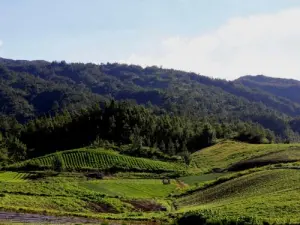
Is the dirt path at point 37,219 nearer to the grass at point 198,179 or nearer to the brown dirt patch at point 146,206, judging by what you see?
the brown dirt patch at point 146,206

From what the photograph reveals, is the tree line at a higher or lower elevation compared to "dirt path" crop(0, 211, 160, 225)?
higher

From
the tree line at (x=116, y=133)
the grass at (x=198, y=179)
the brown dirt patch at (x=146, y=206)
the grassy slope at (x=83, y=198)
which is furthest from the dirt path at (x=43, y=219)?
the tree line at (x=116, y=133)

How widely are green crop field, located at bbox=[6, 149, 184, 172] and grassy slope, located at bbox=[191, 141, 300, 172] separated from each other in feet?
27.2

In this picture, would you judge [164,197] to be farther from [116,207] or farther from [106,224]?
[106,224]

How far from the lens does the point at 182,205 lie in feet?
214

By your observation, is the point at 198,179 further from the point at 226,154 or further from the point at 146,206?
the point at 226,154

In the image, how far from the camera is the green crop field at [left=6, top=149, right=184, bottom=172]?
4587 inches

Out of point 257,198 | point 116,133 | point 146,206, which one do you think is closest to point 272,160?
point 146,206

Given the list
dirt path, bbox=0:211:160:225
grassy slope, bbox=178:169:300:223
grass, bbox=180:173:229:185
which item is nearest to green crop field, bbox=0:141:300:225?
grassy slope, bbox=178:169:300:223

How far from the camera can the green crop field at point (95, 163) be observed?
116 m

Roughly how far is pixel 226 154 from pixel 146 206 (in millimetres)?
70803

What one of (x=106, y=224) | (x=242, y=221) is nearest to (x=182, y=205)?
(x=106, y=224)

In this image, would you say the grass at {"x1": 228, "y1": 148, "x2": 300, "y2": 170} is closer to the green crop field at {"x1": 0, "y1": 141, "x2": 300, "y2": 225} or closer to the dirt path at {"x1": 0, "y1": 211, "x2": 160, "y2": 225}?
the green crop field at {"x1": 0, "y1": 141, "x2": 300, "y2": 225}

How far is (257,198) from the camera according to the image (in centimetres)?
5188
